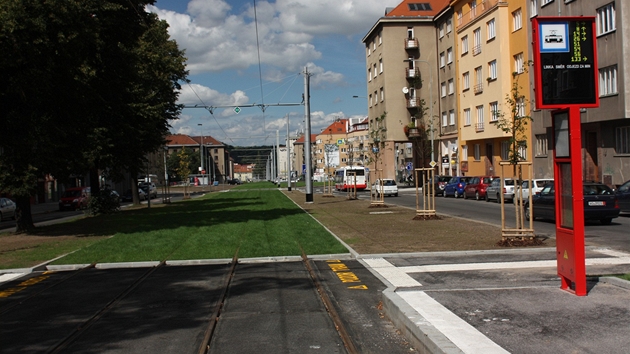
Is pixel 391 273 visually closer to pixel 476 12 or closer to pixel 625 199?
pixel 625 199

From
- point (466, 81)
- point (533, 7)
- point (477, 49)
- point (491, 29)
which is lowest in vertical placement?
point (466, 81)

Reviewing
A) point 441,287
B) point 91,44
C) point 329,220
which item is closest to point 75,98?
point 91,44

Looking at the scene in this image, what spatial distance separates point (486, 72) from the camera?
161 feet

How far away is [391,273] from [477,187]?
32.1 metres

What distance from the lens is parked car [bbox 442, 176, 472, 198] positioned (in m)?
45.7

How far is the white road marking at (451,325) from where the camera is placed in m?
5.69

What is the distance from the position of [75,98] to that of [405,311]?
58.6 ft

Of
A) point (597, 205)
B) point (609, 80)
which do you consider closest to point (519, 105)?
point (597, 205)

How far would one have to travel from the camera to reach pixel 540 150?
138 feet

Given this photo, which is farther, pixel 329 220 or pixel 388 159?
pixel 388 159

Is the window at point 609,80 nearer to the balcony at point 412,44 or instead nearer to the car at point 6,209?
the balcony at point 412,44

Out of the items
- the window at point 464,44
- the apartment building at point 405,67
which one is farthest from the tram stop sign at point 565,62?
the apartment building at point 405,67

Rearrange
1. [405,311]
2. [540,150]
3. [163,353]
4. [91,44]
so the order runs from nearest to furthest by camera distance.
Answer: [163,353] → [405,311] → [91,44] → [540,150]

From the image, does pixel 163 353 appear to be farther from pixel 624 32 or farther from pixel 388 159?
pixel 388 159
